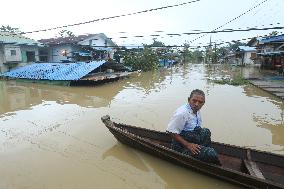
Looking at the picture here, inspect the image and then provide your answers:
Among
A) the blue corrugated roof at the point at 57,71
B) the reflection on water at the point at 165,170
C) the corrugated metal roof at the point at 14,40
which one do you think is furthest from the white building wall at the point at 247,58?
the reflection on water at the point at 165,170

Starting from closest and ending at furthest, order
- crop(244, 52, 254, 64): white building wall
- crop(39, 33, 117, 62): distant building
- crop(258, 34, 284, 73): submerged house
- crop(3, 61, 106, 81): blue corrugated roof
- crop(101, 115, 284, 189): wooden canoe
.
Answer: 1. crop(101, 115, 284, 189): wooden canoe
2. crop(3, 61, 106, 81): blue corrugated roof
3. crop(258, 34, 284, 73): submerged house
4. crop(39, 33, 117, 62): distant building
5. crop(244, 52, 254, 64): white building wall

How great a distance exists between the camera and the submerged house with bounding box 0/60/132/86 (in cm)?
1777

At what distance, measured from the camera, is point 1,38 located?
2339 cm

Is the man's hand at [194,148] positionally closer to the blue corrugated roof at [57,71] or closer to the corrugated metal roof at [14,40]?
the blue corrugated roof at [57,71]

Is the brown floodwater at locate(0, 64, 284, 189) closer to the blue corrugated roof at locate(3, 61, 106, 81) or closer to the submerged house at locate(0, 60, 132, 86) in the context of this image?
the submerged house at locate(0, 60, 132, 86)

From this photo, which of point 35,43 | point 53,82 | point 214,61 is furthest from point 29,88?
point 214,61

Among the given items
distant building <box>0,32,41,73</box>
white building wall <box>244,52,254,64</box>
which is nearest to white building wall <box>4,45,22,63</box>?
distant building <box>0,32,41,73</box>

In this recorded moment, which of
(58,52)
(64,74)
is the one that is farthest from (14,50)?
(64,74)

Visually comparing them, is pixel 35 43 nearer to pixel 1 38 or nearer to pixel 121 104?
pixel 1 38

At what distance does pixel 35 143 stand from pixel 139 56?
2366cm

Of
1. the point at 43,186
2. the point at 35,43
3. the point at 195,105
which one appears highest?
the point at 35,43

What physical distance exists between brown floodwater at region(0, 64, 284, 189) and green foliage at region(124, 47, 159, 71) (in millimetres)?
14779

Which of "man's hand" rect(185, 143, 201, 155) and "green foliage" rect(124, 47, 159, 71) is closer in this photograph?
"man's hand" rect(185, 143, 201, 155)

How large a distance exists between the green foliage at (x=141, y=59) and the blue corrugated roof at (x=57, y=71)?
10.6 meters
